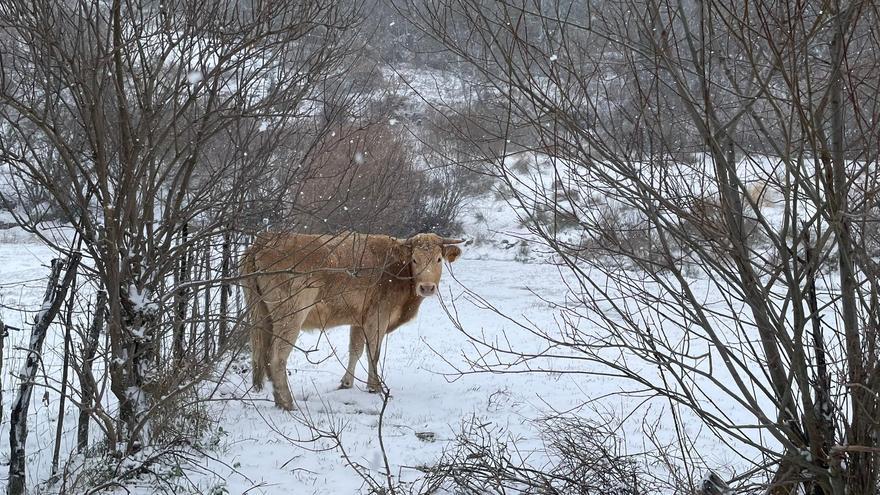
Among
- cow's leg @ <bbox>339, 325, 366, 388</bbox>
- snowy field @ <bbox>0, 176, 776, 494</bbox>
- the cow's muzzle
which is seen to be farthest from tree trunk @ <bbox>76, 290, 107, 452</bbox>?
the cow's muzzle

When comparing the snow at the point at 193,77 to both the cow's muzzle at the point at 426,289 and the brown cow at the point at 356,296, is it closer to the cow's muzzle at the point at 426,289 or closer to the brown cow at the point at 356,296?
the brown cow at the point at 356,296

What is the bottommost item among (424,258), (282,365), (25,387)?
(282,365)

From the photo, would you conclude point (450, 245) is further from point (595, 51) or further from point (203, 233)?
point (595, 51)

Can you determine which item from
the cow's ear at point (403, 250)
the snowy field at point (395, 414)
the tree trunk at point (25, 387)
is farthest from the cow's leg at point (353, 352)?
the tree trunk at point (25, 387)

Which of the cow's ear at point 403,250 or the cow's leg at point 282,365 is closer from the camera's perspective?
the cow's leg at point 282,365

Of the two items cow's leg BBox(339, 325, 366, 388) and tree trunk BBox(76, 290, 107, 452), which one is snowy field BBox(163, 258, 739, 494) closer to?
cow's leg BBox(339, 325, 366, 388)

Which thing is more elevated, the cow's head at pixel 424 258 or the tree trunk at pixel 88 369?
the cow's head at pixel 424 258

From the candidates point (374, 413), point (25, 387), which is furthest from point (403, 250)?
point (25, 387)

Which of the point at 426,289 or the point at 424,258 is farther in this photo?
the point at 424,258

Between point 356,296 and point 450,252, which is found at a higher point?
point 450,252

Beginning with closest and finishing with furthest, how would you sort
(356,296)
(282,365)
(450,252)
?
(282,365) < (356,296) < (450,252)

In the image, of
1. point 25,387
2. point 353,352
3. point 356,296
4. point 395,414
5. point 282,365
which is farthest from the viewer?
point 356,296

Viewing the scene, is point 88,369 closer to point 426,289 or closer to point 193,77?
point 193,77

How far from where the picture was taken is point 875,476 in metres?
2.67
